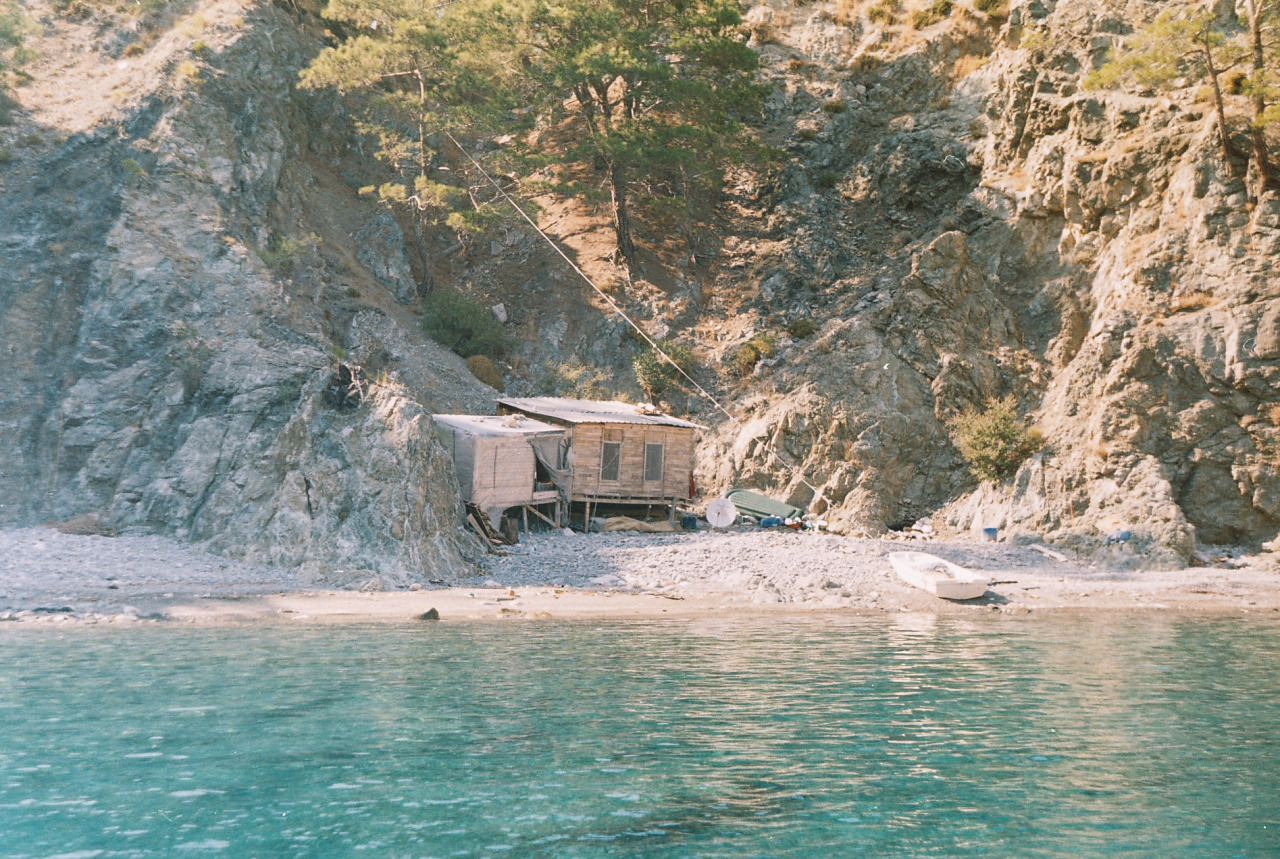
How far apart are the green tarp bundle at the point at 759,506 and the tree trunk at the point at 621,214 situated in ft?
50.6

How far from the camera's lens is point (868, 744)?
1182cm

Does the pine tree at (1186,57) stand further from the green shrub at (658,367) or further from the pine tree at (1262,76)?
the green shrub at (658,367)

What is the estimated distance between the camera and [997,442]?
106ft

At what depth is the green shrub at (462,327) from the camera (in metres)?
42.2

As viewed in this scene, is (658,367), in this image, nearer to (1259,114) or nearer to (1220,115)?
(1220,115)

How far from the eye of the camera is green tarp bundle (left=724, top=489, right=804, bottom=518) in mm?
33781

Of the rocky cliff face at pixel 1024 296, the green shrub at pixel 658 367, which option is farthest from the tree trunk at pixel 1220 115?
the green shrub at pixel 658 367

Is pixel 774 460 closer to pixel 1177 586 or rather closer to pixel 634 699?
pixel 1177 586

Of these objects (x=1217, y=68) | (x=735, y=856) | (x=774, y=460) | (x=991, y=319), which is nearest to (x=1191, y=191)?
(x=1217, y=68)

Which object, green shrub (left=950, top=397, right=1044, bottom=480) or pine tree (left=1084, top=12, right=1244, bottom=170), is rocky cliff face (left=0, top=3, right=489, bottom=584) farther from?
pine tree (left=1084, top=12, right=1244, bottom=170)

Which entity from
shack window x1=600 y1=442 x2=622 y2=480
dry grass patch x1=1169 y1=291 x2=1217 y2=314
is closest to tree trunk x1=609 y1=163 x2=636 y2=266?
shack window x1=600 y1=442 x2=622 y2=480

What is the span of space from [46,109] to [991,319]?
119 feet

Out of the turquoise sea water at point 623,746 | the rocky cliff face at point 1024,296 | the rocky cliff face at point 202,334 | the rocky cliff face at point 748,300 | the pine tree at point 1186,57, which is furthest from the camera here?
the pine tree at point 1186,57

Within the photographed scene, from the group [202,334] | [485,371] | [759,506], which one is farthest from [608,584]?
[485,371]
